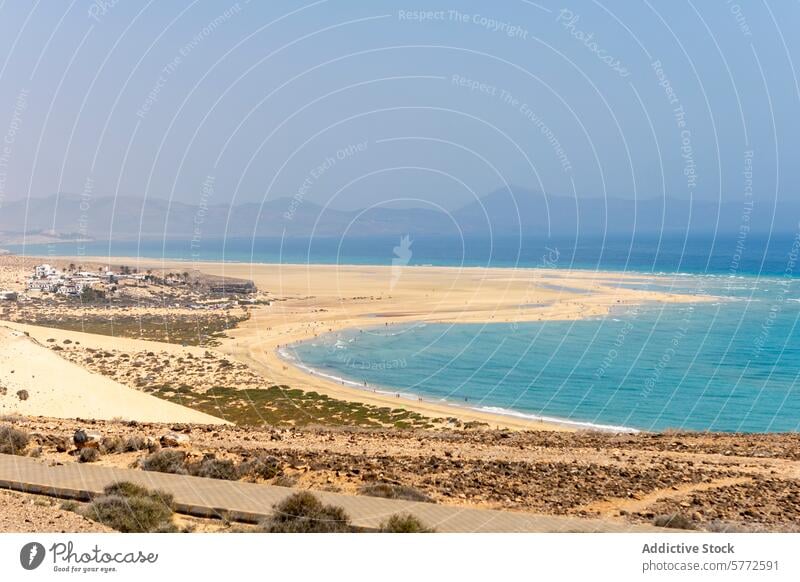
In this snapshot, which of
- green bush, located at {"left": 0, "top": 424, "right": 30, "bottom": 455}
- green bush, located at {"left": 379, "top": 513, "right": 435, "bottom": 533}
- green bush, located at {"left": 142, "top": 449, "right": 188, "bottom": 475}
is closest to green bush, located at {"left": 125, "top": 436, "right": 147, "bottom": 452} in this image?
green bush, located at {"left": 142, "top": 449, "right": 188, "bottom": 475}

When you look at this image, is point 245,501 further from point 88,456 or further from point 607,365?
point 607,365

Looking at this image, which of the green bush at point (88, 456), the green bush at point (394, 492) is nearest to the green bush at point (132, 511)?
the green bush at point (394, 492)

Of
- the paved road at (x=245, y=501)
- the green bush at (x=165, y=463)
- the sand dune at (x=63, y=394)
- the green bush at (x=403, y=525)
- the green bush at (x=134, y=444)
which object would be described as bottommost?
the sand dune at (x=63, y=394)

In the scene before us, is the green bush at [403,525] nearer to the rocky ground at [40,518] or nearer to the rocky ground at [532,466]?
the rocky ground at [532,466]

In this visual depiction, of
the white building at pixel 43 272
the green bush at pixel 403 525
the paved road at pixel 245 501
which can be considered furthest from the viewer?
the white building at pixel 43 272

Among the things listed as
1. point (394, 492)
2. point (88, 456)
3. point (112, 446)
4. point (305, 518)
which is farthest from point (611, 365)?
point (305, 518)

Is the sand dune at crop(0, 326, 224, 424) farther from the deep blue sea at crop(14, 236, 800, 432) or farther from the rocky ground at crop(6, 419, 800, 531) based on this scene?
the deep blue sea at crop(14, 236, 800, 432)
